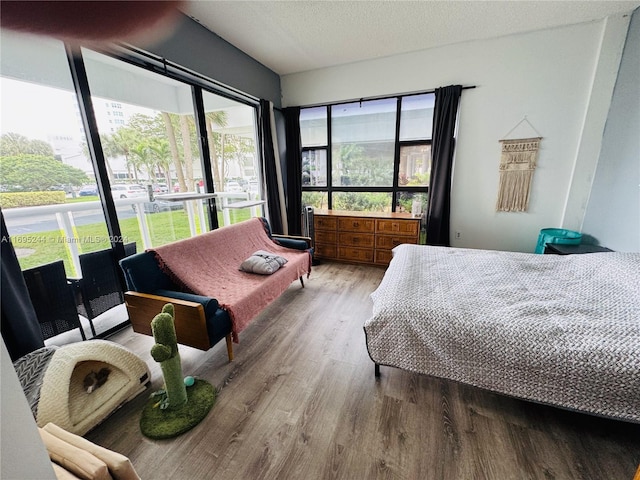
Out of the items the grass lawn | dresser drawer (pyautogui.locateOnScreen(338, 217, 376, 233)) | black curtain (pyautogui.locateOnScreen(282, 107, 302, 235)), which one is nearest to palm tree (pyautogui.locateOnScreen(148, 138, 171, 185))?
the grass lawn

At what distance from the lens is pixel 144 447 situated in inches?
51.9

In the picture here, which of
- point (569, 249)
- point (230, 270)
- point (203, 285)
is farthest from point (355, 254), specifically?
point (569, 249)

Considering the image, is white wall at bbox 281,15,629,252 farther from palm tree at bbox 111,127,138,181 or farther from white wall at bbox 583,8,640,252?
palm tree at bbox 111,127,138,181

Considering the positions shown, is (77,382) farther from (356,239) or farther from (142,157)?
(356,239)

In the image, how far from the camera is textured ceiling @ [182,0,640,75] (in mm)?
2322

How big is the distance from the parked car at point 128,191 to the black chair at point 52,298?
675 mm

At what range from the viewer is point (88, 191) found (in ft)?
6.70

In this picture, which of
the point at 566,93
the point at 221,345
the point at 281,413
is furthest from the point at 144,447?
the point at 566,93

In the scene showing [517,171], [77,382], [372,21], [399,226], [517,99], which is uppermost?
[372,21]

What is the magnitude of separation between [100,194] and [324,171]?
284 cm

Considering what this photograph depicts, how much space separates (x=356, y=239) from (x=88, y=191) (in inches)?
113

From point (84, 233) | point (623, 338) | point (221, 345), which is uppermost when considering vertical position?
point (84, 233)

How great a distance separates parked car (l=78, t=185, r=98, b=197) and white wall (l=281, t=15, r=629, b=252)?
304 centimetres

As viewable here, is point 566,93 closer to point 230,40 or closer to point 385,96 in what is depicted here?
point 385,96
